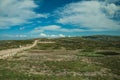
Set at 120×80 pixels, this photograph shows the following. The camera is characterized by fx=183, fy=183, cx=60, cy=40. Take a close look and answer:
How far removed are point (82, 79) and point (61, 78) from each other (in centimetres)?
353

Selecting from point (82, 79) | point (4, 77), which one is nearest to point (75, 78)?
point (82, 79)

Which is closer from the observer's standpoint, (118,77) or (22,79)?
(22,79)

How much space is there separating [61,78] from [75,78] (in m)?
2.41

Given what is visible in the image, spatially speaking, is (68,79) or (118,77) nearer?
(68,79)

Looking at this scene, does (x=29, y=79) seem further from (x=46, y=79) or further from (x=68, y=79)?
(x=68, y=79)

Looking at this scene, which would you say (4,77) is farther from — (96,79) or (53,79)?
(96,79)

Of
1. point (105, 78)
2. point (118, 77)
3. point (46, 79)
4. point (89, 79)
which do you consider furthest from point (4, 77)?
point (118, 77)

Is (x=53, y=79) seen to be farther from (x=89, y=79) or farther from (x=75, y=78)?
(x=89, y=79)

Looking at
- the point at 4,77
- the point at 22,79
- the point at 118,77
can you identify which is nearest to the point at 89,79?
the point at 118,77

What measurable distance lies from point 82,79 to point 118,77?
710cm

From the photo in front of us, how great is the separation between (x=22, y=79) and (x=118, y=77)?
16.9m

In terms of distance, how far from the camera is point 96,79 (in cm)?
3095

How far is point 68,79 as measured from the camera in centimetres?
3030

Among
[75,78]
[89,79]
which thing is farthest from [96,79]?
[75,78]
